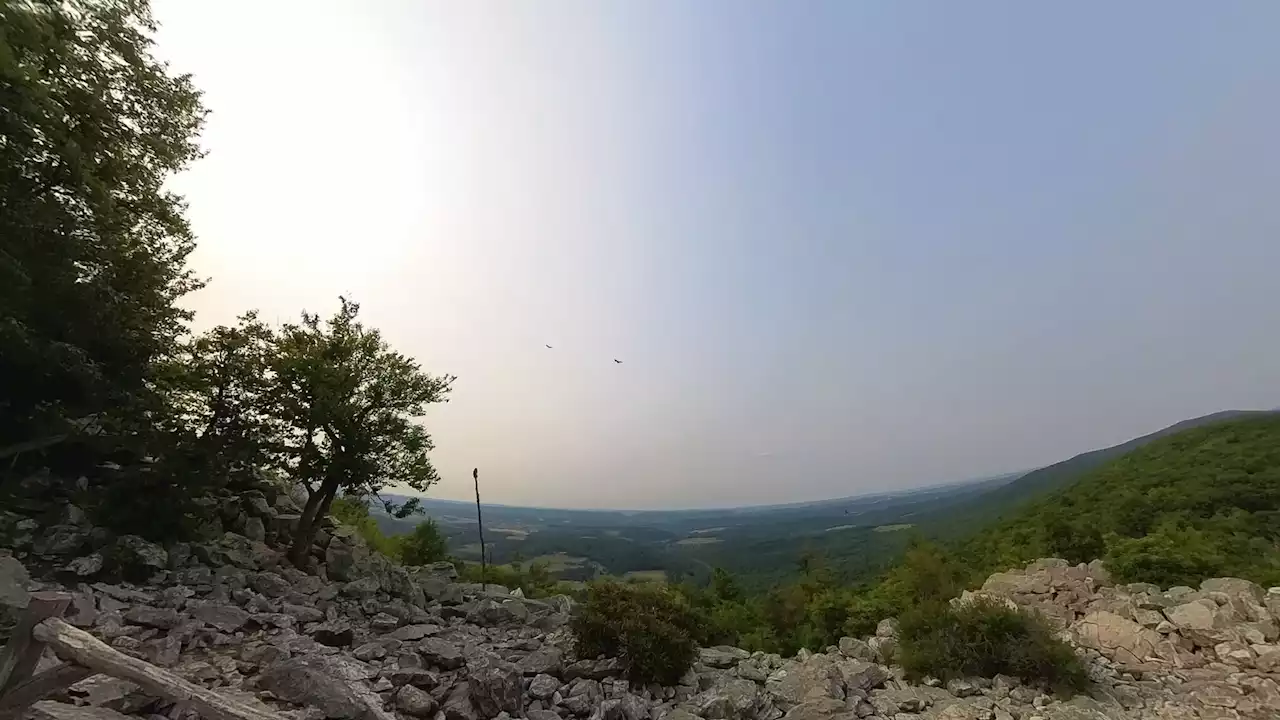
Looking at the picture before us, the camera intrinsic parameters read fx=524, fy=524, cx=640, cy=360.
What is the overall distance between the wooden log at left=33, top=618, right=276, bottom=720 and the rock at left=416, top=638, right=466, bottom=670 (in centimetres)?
437

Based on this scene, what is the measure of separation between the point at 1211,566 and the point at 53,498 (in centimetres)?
2758

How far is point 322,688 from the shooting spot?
625cm

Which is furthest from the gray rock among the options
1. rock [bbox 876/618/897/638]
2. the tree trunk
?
rock [bbox 876/618/897/638]

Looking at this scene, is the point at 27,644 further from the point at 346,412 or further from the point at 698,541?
the point at 698,541

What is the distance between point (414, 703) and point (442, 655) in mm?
1605

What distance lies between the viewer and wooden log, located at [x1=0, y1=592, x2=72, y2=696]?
3.95m

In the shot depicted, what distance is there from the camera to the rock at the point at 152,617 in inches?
307

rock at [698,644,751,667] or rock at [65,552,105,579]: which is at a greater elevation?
rock at [65,552,105,579]

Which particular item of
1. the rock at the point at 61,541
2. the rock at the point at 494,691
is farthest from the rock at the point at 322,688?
the rock at the point at 61,541

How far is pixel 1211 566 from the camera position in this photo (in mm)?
13094

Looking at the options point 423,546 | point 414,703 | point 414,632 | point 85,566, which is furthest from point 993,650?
point 423,546

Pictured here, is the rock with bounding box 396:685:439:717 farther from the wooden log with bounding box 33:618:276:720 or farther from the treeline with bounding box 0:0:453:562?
the treeline with bounding box 0:0:453:562

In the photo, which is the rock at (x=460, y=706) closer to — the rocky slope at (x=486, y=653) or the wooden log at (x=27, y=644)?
the rocky slope at (x=486, y=653)

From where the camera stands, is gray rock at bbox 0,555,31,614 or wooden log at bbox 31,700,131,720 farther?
gray rock at bbox 0,555,31,614
